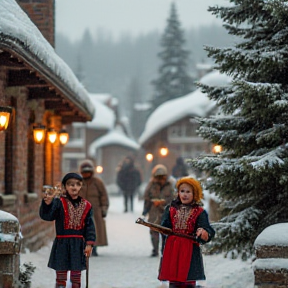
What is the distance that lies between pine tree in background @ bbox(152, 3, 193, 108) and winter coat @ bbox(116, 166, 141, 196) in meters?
26.3

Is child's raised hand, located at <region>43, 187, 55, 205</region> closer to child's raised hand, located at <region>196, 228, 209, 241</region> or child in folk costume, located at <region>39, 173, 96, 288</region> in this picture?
child in folk costume, located at <region>39, 173, 96, 288</region>

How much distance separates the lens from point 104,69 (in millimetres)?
148250

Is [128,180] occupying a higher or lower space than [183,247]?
higher

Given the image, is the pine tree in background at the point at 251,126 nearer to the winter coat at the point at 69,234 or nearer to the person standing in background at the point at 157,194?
the winter coat at the point at 69,234

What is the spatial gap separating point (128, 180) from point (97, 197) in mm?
12876

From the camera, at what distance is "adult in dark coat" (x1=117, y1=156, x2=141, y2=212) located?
2552cm

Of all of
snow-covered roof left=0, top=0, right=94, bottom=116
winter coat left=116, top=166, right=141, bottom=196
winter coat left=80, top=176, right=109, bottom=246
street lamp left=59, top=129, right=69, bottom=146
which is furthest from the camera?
winter coat left=116, top=166, right=141, bottom=196

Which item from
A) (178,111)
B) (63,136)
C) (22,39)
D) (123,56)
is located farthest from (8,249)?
(123,56)

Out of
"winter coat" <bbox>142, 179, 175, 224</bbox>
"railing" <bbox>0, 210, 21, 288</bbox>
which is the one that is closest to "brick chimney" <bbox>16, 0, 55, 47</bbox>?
"winter coat" <bbox>142, 179, 175, 224</bbox>

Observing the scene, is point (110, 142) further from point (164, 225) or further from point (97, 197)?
point (164, 225)

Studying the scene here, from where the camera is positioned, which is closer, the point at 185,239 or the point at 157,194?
the point at 185,239

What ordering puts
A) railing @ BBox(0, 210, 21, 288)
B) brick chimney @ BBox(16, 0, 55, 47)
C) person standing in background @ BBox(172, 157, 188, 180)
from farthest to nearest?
person standing in background @ BBox(172, 157, 188, 180), brick chimney @ BBox(16, 0, 55, 47), railing @ BBox(0, 210, 21, 288)

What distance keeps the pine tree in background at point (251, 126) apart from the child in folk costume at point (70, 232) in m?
2.03

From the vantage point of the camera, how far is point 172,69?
54312 millimetres
